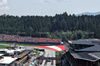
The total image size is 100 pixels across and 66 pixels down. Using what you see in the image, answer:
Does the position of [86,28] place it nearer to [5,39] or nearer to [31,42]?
[31,42]

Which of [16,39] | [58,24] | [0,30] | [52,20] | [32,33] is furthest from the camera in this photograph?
[52,20]

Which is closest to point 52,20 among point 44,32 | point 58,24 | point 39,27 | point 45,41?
point 58,24

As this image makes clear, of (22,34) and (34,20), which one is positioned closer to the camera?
(22,34)

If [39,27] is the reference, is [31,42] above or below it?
below

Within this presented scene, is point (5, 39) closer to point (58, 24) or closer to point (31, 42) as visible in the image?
point (31, 42)

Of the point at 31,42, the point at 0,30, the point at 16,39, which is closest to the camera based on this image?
the point at 31,42

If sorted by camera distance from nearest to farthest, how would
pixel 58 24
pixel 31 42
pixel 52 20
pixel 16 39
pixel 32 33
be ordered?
pixel 31 42 → pixel 16 39 → pixel 32 33 → pixel 58 24 → pixel 52 20

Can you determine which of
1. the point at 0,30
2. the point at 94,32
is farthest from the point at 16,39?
the point at 94,32

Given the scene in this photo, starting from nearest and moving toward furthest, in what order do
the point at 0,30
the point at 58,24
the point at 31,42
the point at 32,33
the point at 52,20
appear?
the point at 31,42 < the point at 32,33 < the point at 0,30 < the point at 58,24 < the point at 52,20

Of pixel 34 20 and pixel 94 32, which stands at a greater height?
pixel 34 20
